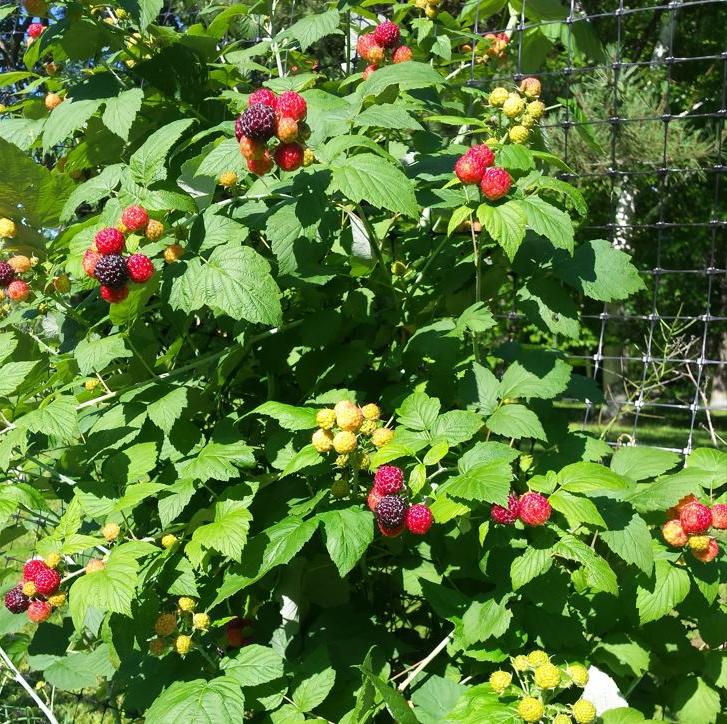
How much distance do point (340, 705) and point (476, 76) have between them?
182 centimetres

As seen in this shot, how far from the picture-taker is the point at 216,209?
1.54 meters

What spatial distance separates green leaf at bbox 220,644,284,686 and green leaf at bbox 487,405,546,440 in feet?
1.95

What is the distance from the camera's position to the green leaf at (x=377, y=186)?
1314 mm

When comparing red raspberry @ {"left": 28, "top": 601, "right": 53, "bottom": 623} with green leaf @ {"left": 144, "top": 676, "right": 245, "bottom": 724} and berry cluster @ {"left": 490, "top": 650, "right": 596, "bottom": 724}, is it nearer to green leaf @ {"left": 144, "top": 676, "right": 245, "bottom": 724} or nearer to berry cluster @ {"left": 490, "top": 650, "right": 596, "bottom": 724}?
green leaf @ {"left": 144, "top": 676, "right": 245, "bottom": 724}

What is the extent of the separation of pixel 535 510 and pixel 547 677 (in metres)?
0.27

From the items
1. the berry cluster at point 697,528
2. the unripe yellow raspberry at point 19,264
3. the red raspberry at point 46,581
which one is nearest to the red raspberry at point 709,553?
the berry cluster at point 697,528

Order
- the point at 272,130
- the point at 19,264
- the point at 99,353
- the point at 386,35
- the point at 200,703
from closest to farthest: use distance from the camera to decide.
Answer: the point at 272,130 → the point at 200,703 → the point at 99,353 → the point at 19,264 → the point at 386,35

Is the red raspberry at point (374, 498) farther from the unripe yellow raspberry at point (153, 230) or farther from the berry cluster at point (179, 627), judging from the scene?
the unripe yellow raspberry at point (153, 230)

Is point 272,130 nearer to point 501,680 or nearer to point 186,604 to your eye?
point 186,604

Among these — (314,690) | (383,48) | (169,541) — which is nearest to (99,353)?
(169,541)

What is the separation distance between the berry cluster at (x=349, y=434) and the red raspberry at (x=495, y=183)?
43 cm

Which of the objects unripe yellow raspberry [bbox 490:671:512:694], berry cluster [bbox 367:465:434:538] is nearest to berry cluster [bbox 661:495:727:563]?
unripe yellow raspberry [bbox 490:671:512:694]

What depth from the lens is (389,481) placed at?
4.38ft

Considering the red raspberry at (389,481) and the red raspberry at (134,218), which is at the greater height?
the red raspberry at (134,218)
